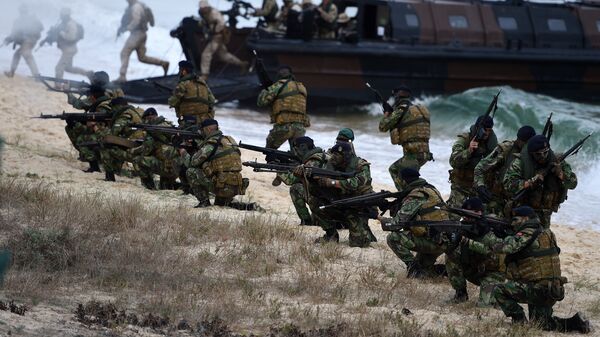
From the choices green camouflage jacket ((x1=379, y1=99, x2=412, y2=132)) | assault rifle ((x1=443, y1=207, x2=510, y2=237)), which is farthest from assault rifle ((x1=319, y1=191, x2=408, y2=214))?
green camouflage jacket ((x1=379, y1=99, x2=412, y2=132))

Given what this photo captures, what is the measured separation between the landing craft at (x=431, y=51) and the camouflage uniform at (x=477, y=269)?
13497 mm

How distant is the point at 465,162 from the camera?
560 inches

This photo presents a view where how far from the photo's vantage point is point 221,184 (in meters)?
15.0

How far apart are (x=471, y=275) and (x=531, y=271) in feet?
3.38

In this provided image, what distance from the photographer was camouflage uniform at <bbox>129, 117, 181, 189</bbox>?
16.3 meters

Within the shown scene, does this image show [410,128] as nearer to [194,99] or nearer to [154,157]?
[154,157]

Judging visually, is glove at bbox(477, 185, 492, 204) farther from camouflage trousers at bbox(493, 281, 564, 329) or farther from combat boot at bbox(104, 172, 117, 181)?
combat boot at bbox(104, 172, 117, 181)

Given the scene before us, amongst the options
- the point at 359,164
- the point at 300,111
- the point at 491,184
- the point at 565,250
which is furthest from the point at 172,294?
the point at 300,111

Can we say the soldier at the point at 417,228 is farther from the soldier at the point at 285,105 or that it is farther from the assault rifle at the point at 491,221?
the soldier at the point at 285,105

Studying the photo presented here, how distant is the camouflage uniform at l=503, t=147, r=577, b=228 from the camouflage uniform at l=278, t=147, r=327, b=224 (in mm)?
1831

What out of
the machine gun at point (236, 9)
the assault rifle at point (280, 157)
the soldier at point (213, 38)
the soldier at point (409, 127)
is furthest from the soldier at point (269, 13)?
the assault rifle at point (280, 157)

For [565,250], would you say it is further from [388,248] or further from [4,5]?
[4,5]

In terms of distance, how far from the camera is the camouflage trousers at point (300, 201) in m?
14.0

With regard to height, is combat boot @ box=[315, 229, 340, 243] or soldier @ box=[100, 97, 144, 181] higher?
soldier @ box=[100, 97, 144, 181]
